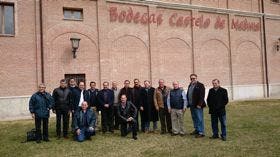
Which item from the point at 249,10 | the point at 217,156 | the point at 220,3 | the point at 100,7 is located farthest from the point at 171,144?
the point at 249,10

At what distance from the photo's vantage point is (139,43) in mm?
21141

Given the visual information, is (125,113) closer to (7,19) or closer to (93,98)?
(93,98)

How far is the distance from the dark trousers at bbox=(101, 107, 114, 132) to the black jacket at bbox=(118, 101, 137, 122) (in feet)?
2.39

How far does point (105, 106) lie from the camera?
477 inches

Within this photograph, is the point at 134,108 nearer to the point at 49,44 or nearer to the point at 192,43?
the point at 49,44

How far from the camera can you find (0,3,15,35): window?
1742cm

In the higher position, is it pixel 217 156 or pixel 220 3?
pixel 220 3

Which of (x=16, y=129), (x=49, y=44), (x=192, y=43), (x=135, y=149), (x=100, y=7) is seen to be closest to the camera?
(x=135, y=149)

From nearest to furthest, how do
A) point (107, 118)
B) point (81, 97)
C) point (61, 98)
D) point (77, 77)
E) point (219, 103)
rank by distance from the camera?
point (219, 103) → point (61, 98) → point (81, 97) → point (107, 118) → point (77, 77)

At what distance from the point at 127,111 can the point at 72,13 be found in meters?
9.15

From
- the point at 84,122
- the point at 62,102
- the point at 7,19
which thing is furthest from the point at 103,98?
the point at 7,19

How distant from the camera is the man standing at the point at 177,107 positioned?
37.9 ft

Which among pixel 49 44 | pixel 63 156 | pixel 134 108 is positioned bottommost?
pixel 63 156

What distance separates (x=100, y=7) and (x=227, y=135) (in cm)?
1101
